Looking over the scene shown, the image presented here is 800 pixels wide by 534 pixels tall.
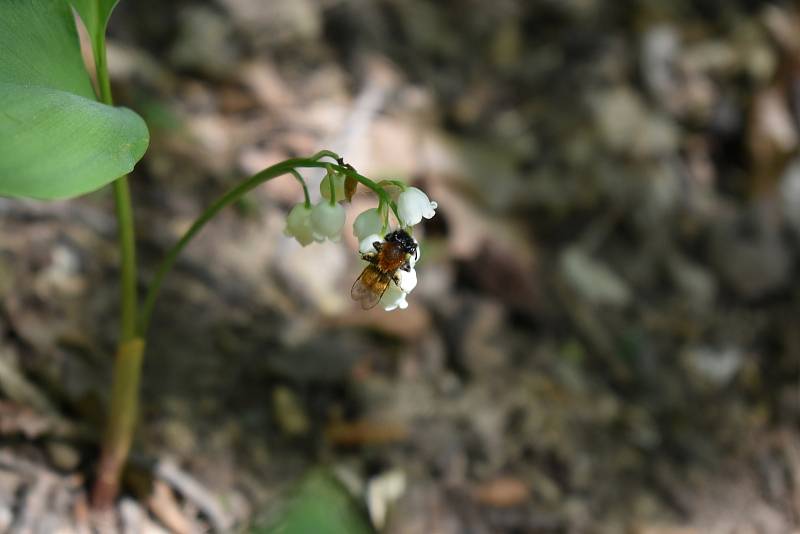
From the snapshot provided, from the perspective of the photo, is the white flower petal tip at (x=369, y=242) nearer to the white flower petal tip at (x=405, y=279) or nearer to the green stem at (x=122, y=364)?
the white flower petal tip at (x=405, y=279)

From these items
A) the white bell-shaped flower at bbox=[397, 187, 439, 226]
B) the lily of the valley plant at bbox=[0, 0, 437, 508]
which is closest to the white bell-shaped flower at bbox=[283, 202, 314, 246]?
the lily of the valley plant at bbox=[0, 0, 437, 508]

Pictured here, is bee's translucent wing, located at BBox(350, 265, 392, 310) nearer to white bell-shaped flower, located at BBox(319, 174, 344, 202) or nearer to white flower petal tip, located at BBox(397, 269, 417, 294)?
white flower petal tip, located at BBox(397, 269, 417, 294)

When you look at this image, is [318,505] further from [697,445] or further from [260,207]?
[697,445]

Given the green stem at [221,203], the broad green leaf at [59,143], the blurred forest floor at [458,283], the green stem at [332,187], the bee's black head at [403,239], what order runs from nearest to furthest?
the broad green leaf at [59,143]
the green stem at [221,203]
the green stem at [332,187]
the bee's black head at [403,239]
the blurred forest floor at [458,283]

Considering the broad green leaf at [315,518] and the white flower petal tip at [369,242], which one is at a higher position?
the white flower petal tip at [369,242]

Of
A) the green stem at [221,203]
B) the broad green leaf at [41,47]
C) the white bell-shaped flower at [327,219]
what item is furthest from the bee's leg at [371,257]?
the broad green leaf at [41,47]

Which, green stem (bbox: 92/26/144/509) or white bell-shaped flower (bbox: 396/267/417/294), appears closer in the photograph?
green stem (bbox: 92/26/144/509)

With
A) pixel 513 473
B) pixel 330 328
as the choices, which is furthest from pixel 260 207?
pixel 513 473
